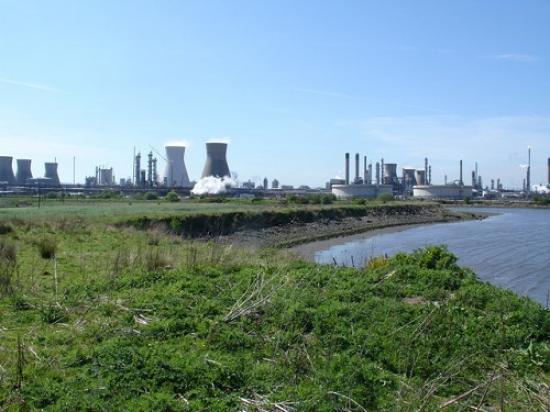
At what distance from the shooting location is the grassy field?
5.65 metres

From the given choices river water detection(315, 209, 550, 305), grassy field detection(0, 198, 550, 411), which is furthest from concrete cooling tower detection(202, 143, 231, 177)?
grassy field detection(0, 198, 550, 411)

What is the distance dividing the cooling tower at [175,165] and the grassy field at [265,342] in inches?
4890

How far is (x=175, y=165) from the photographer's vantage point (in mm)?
135500

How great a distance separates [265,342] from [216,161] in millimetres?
113633

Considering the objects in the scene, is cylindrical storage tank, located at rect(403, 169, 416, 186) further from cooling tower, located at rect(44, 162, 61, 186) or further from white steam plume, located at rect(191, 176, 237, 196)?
cooling tower, located at rect(44, 162, 61, 186)

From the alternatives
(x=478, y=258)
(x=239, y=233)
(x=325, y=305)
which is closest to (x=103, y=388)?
(x=325, y=305)

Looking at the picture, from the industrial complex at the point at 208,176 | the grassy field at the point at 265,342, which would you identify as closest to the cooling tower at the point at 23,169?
the industrial complex at the point at 208,176

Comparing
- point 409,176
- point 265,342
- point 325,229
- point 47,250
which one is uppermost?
point 409,176

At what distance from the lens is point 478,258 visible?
30.6 metres

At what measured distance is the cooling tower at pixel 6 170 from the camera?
133625 mm

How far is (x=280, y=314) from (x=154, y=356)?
2368 millimetres

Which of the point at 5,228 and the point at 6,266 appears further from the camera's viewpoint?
the point at 5,228

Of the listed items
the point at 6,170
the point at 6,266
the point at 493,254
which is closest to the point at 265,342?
the point at 6,266

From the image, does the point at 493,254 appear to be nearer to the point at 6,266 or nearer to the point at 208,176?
the point at 6,266
